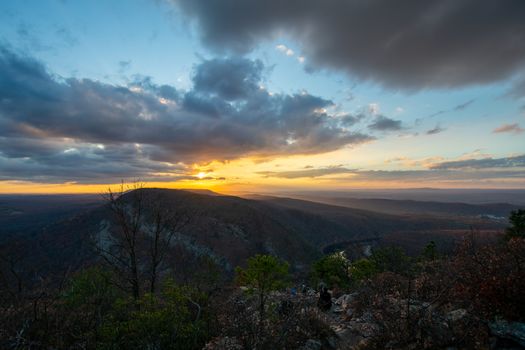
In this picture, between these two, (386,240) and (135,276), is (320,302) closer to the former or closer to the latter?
(135,276)

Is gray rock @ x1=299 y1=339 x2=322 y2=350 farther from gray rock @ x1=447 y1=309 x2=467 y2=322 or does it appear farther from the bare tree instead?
the bare tree

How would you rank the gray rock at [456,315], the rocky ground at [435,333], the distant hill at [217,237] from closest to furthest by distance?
the rocky ground at [435,333] → the gray rock at [456,315] → the distant hill at [217,237]

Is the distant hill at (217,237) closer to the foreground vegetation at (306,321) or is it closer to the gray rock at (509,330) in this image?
the foreground vegetation at (306,321)

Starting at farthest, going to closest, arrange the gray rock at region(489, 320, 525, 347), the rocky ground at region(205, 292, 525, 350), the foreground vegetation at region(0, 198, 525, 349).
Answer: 1. the foreground vegetation at region(0, 198, 525, 349)
2. the rocky ground at region(205, 292, 525, 350)
3. the gray rock at region(489, 320, 525, 347)

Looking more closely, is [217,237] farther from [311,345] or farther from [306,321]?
[311,345]

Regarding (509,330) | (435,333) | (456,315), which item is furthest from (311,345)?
(509,330)

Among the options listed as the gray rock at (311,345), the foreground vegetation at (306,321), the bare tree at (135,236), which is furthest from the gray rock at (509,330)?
the bare tree at (135,236)

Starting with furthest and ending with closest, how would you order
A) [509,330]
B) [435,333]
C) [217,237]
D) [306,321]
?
[217,237] → [306,321] → [435,333] → [509,330]

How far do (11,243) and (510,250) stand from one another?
125 feet

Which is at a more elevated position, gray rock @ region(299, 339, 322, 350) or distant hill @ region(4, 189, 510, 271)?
gray rock @ region(299, 339, 322, 350)

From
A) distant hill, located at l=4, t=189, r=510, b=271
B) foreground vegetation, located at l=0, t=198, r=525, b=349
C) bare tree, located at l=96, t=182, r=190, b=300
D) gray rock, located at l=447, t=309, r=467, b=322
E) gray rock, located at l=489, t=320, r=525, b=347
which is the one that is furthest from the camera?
distant hill, located at l=4, t=189, r=510, b=271

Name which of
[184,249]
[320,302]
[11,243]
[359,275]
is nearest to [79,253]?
[184,249]

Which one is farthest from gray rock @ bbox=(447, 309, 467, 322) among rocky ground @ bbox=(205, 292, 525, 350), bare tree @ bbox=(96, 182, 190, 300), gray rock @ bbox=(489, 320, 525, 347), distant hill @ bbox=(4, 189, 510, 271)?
distant hill @ bbox=(4, 189, 510, 271)

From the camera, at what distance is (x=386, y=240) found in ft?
559
